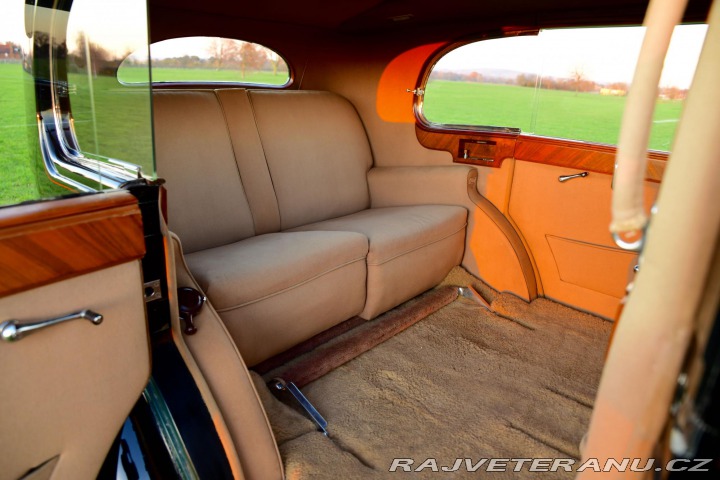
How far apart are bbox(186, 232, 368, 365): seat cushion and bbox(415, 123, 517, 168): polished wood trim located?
0.94 metres

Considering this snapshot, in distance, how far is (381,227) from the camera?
7.43ft

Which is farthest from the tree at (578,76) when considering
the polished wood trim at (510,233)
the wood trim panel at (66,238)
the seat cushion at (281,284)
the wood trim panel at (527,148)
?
the wood trim panel at (66,238)

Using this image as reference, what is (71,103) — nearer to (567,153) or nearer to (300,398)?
(300,398)

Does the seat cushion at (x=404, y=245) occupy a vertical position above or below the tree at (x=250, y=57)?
below

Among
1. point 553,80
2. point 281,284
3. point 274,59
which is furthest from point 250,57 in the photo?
point 553,80

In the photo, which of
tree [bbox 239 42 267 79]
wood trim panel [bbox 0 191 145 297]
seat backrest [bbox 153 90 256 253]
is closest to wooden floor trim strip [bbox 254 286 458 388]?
seat backrest [bbox 153 90 256 253]

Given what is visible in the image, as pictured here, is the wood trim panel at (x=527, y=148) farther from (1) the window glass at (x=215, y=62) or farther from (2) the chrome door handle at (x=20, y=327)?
(2) the chrome door handle at (x=20, y=327)

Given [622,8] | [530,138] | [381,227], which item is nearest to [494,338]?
[381,227]

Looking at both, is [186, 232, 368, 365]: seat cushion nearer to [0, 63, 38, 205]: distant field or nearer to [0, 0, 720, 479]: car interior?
[0, 0, 720, 479]: car interior

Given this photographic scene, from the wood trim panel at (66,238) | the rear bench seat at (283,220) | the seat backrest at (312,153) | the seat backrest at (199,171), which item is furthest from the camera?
the seat backrest at (312,153)

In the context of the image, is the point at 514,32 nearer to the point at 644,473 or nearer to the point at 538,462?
the point at 538,462

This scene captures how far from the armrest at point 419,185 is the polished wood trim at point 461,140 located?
8 centimetres

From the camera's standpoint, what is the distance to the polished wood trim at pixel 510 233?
2.46 metres

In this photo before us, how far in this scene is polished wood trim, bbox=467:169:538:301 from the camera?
246 centimetres
